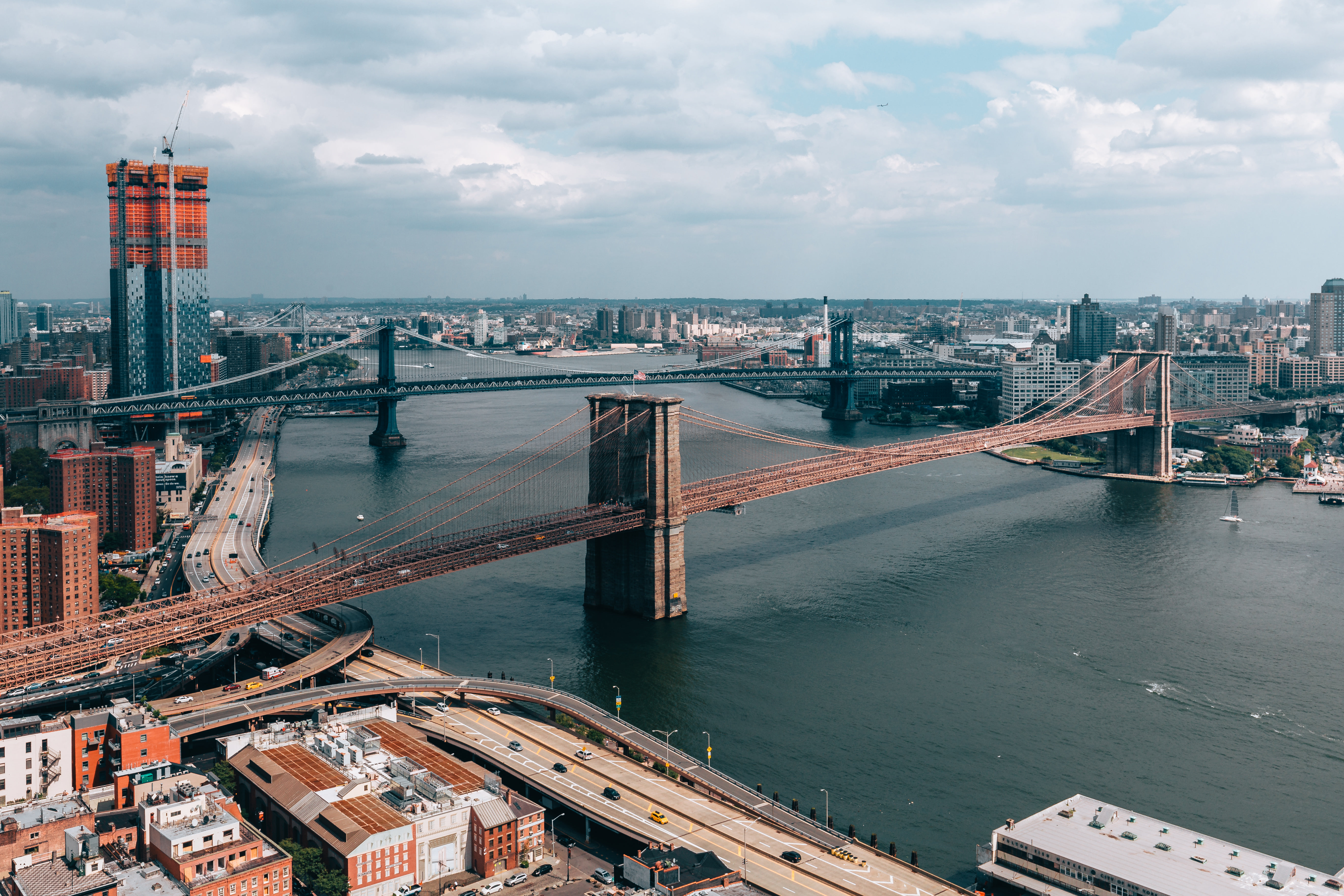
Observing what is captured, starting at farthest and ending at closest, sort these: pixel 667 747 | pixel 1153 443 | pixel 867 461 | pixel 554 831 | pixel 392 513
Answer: pixel 1153 443 < pixel 867 461 < pixel 392 513 < pixel 667 747 < pixel 554 831

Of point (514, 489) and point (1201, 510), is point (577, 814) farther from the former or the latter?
point (1201, 510)

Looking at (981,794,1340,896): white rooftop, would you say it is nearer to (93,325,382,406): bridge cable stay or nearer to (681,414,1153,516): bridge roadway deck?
(681,414,1153,516): bridge roadway deck

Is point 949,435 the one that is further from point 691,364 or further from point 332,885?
point 691,364

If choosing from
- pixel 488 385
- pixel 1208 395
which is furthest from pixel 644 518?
pixel 1208 395

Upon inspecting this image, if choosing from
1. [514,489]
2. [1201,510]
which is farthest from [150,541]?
[1201,510]

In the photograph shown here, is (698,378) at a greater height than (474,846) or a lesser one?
greater

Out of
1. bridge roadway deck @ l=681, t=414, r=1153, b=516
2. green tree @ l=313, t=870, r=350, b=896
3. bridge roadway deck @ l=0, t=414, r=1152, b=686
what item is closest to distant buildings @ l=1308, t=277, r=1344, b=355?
bridge roadway deck @ l=681, t=414, r=1153, b=516
